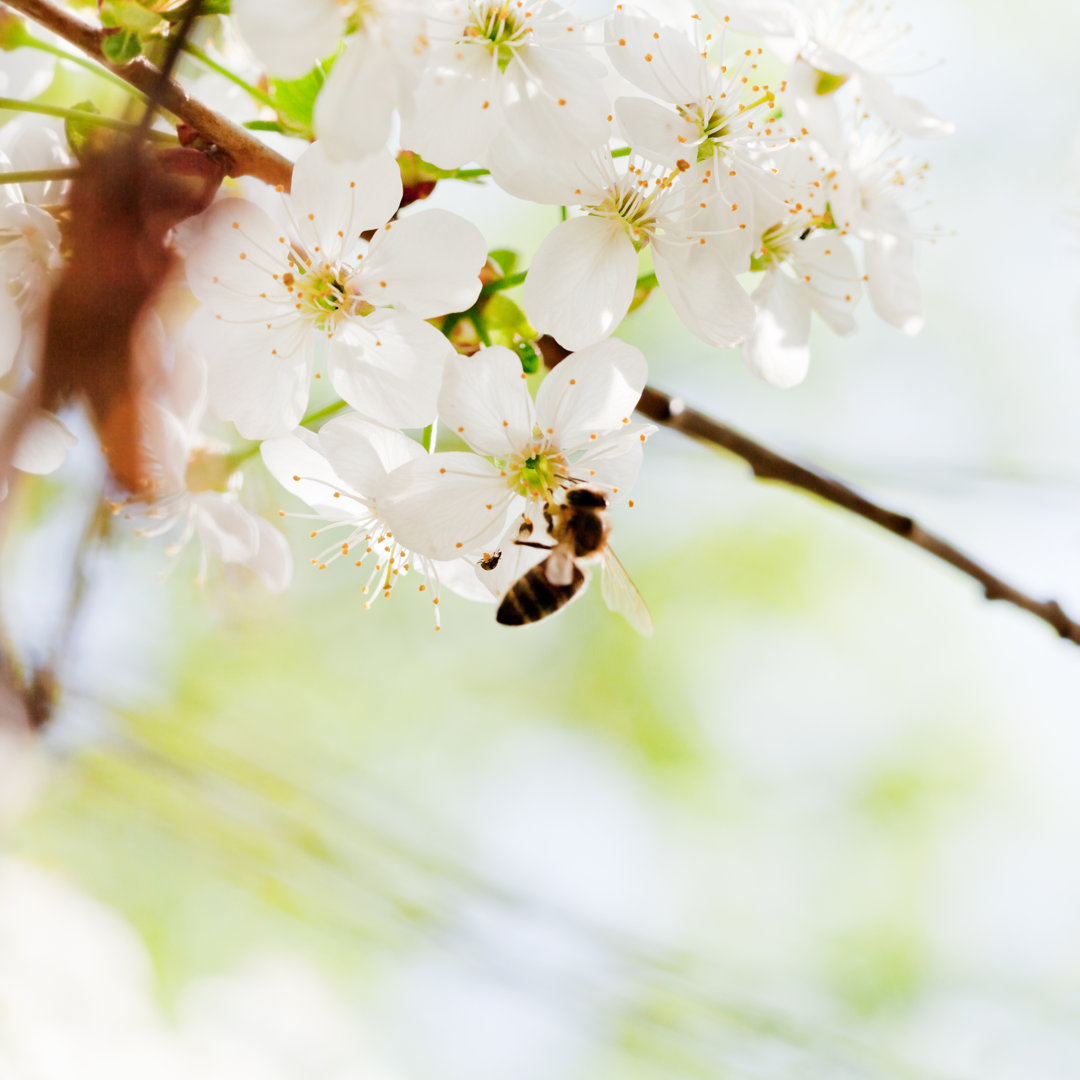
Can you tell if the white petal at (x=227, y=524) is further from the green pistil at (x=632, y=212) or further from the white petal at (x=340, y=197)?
the green pistil at (x=632, y=212)

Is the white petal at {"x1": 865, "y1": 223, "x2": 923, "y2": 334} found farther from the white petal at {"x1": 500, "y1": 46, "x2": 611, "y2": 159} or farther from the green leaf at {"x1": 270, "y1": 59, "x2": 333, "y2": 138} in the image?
the green leaf at {"x1": 270, "y1": 59, "x2": 333, "y2": 138}

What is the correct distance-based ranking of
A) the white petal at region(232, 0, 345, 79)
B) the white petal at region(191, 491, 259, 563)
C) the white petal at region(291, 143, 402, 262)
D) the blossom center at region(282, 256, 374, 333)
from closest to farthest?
1. the white petal at region(232, 0, 345, 79)
2. the white petal at region(291, 143, 402, 262)
3. the blossom center at region(282, 256, 374, 333)
4. the white petal at region(191, 491, 259, 563)

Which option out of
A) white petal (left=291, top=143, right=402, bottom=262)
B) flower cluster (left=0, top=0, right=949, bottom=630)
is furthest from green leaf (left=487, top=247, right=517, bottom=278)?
white petal (left=291, top=143, right=402, bottom=262)

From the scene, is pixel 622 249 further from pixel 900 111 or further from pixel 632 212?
pixel 900 111

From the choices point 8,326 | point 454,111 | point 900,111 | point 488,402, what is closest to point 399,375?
point 488,402

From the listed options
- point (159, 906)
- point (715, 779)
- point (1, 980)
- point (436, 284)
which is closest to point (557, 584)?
point (436, 284)

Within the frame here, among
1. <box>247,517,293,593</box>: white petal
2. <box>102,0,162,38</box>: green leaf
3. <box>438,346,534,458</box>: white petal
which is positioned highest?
<box>102,0,162,38</box>: green leaf
